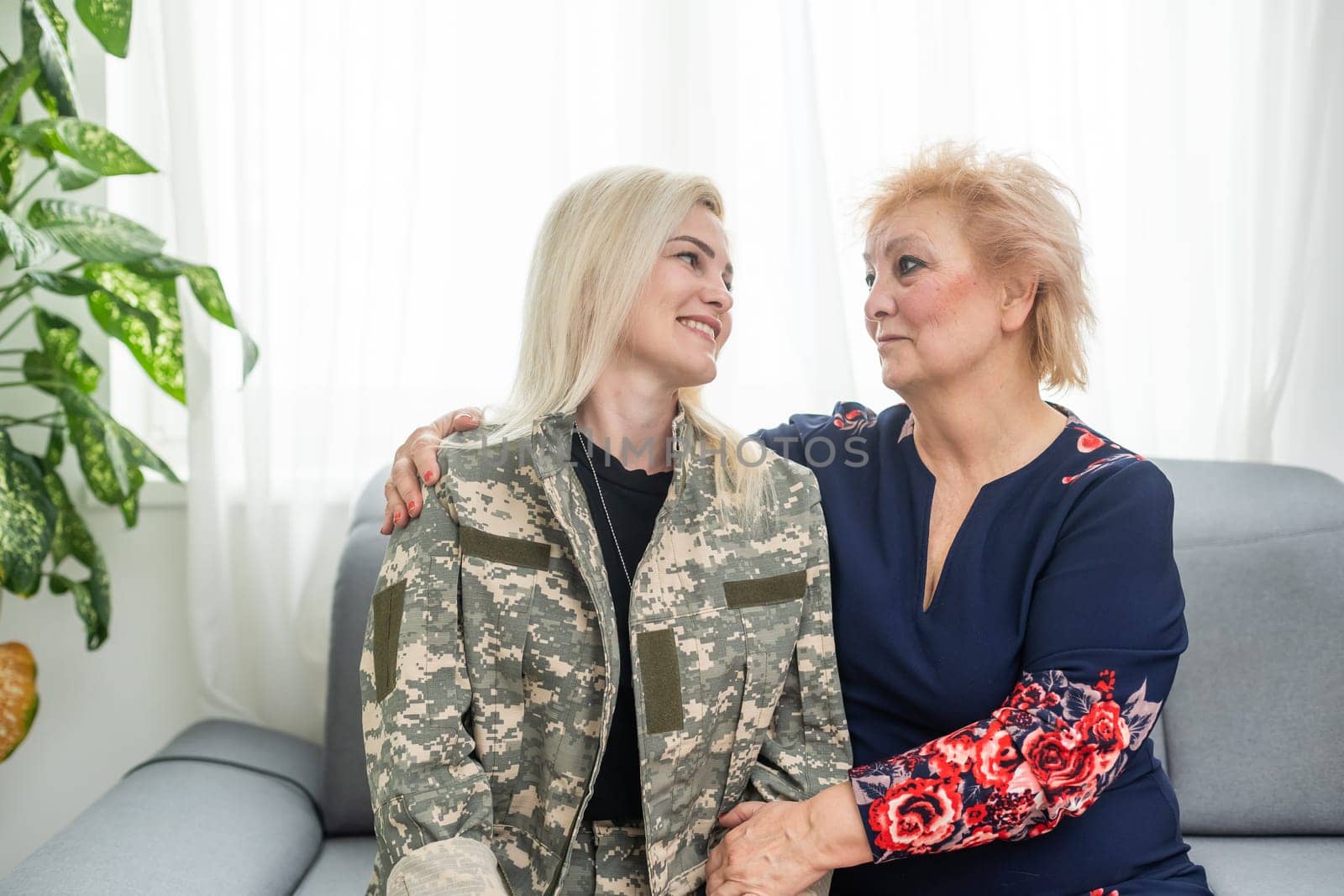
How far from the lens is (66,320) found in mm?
2090

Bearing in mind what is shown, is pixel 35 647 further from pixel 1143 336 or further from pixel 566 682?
pixel 1143 336

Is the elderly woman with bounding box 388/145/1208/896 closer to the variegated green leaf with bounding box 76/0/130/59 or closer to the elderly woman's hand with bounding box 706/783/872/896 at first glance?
the elderly woman's hand with bounding box 706/783/872/896

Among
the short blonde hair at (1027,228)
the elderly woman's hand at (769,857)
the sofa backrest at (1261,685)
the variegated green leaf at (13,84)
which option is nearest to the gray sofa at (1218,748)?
the sofa backrest at (1261,685)

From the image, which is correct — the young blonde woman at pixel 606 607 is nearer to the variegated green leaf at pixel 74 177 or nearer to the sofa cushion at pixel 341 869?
the sofa cushion at pixel 341 869

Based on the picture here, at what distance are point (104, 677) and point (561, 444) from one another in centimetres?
154

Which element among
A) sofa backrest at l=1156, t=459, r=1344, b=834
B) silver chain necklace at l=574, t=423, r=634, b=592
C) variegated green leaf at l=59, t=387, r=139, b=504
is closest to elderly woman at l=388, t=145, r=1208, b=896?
silver chain necklace at l=574, t=423, r=634, b=592

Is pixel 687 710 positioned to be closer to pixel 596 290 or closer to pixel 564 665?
pixel 564 665

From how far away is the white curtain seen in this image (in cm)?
218

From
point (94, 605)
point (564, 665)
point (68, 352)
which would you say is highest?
point (68, 352)

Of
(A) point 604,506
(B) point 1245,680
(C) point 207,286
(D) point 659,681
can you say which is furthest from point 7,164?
(B) point 1245,680

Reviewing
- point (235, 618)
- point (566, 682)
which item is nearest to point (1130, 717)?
point (566, 682)

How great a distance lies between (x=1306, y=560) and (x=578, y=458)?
1.30m

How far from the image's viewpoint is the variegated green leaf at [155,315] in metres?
1.96

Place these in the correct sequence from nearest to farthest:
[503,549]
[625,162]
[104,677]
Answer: [503,549] → [625,162] → [104,677]
